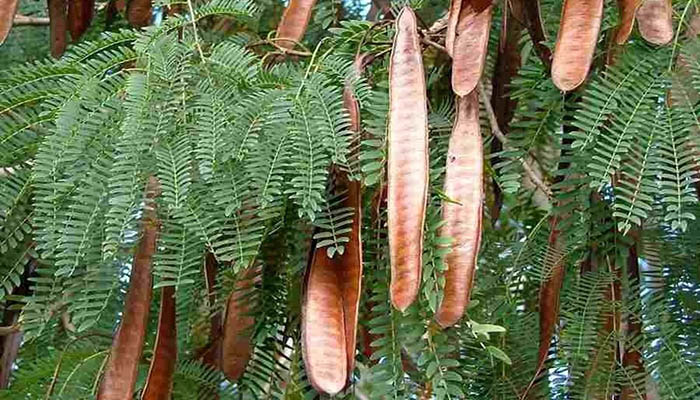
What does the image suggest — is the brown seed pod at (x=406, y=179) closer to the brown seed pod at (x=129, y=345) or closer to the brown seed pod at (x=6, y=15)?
the brown seed pod at (x=129, y=345)

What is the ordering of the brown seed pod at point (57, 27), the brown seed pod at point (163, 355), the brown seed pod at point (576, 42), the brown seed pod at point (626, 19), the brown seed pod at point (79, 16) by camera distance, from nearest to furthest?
the brown seed pod at point (576, 42) < the brown seed pod at point (626, 19) < the brown seed pod at point (163, 355) < the brown seed pod at point (57, 27) < the brown seed pod at point (79, 16)

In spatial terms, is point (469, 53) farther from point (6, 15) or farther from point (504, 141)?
point (6, 15)

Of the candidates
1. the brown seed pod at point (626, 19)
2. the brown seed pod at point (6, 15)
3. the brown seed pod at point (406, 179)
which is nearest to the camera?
the brown seed pod at point (406, 179)

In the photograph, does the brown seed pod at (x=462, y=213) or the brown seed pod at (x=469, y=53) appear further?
the brown seed pod at (x=469, y=53)

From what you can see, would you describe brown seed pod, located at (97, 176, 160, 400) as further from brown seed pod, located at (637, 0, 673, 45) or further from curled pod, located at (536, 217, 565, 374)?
brown seed pod, located at (637, 0, 673, 45)

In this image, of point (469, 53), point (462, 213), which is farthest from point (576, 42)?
point (462, 213)

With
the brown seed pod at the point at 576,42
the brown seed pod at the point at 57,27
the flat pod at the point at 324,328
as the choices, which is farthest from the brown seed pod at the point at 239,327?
the brown seed pod at the point at 57,27

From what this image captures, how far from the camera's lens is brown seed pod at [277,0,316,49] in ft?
6.69

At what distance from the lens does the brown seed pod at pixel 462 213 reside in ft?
4.89

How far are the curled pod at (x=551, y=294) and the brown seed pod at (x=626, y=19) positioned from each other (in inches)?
15.5

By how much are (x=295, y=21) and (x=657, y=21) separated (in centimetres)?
59

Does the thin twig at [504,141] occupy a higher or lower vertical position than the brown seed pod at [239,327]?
higher

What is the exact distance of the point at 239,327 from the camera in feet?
6.30

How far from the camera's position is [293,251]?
69.2 inches
